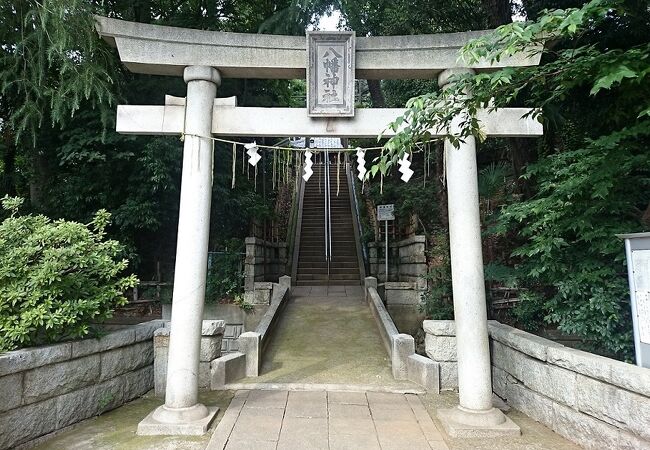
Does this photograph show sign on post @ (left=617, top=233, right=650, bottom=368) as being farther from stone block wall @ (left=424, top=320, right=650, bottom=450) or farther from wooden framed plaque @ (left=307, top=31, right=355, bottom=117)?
wooden framed plaque @ (left=307, top=31, right=355, bottom=117)

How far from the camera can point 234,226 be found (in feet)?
36.7

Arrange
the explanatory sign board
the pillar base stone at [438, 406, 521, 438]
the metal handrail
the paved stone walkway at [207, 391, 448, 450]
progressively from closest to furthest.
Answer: the paved stone walkway at [207, 391, 448, 450] < the pillar base stone at [438, 406, 521, 438] < the explanatory sign board < the metal handrail

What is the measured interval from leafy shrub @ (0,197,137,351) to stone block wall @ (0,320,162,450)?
22cm

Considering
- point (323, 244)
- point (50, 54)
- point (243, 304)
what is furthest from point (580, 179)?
point (323, 244)

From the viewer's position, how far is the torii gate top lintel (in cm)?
455

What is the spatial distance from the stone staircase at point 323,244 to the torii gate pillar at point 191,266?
24.7ft

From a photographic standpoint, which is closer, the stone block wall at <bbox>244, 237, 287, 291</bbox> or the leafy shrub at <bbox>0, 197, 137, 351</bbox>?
the leafy shrub at <bbox>0, 197, 137, 351</bbox>

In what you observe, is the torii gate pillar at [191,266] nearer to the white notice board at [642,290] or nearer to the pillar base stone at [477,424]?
the pillar base stone at [477,424]

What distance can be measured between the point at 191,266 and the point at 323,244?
9.85 m

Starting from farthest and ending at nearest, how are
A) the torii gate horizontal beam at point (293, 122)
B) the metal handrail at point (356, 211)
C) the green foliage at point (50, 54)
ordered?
the metal handrail at point (356, 211), the green foliage at point (50, 54), the torii gate horizontal beam at point (293, 122)

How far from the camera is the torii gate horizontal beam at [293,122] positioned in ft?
15.4

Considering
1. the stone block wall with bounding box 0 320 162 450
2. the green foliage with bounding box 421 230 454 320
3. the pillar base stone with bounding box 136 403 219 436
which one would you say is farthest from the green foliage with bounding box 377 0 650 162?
the green foliage with bounding box 421 230 454 320

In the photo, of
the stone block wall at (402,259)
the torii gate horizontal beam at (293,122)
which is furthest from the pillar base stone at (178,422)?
the stone block wall at (402,259)

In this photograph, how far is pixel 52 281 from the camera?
13.5ft
